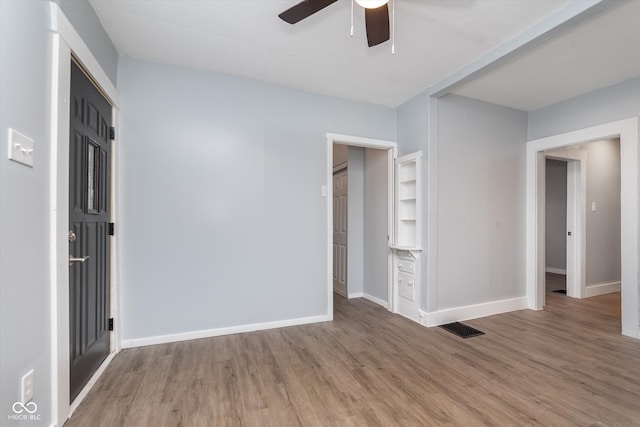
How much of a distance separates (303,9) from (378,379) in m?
2.52

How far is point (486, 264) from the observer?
3621mm

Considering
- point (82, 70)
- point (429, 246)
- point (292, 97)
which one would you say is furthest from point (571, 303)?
point (82, 70)

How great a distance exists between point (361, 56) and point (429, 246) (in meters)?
2.08

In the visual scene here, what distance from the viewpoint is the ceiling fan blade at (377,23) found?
1.72 meters

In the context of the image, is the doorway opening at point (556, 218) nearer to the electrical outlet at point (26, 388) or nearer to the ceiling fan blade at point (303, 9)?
the ceiling fan blade at point (303, 9)

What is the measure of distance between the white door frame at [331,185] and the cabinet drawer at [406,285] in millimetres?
134

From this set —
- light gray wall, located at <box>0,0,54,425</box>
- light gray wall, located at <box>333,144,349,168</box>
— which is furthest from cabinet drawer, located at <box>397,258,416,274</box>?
light gray wall, located at <box>0,0,54,425</box>

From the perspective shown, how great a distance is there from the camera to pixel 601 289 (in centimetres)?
453

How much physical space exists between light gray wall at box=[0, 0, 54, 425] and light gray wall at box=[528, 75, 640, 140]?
Answer: 484cm

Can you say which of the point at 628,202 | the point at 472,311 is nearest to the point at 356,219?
the point at 472,311

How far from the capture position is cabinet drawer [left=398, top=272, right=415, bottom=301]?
3447mm

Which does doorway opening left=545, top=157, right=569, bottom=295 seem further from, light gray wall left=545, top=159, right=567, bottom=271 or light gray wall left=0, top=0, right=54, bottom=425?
light gray wall left=0, top=0, right=54, bottom=425

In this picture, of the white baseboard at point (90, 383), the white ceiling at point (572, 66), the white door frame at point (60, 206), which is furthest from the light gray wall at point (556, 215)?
the white baseboard at point (90, 383)

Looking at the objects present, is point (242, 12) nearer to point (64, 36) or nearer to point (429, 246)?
point (64, 36)
